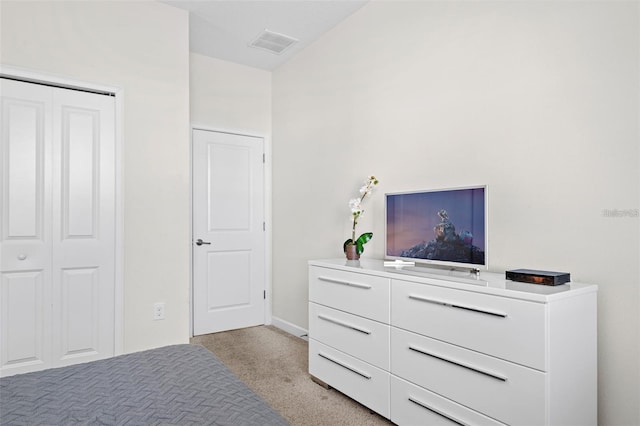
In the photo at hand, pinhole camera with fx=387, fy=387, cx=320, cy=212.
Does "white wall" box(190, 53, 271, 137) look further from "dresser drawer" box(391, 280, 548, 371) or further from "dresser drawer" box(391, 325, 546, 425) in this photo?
"dresser drawer" box(391, 325, 546, 425)

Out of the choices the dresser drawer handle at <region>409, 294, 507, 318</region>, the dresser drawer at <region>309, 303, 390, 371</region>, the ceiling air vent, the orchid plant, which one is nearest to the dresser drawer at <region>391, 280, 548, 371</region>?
the dresser drawer handle at <region>409, 294, 507, 318</region>

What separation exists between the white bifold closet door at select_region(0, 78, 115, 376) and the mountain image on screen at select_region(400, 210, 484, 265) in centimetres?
224

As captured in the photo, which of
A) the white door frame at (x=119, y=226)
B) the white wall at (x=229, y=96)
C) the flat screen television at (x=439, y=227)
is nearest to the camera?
the flat screen television at (x=439, y=227)

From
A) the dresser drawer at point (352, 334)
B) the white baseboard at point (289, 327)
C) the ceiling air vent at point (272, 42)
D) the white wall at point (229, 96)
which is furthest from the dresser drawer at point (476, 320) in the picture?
the white wall at point (229, 96)

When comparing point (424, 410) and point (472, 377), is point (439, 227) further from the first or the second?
point (424, 410)

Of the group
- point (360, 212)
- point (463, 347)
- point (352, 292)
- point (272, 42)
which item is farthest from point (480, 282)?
point (272, 42)

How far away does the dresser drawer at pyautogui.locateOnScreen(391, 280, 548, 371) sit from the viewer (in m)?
1.55

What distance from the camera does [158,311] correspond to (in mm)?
3014

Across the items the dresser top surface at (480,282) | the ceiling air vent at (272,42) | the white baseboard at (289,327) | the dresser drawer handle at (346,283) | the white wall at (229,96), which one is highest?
the ceiling air vent at (272,42)

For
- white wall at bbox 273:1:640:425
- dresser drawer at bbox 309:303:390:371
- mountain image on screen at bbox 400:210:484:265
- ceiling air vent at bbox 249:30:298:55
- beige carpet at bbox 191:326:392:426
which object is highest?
ceiling air vent at bbox 249:30:298:55

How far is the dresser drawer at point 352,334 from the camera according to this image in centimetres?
222

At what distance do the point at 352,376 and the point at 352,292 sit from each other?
1.72 feet

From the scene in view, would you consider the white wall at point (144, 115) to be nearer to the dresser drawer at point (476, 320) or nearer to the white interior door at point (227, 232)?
the white interior door at point (227, 232)

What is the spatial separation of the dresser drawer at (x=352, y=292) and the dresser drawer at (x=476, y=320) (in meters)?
0.09
